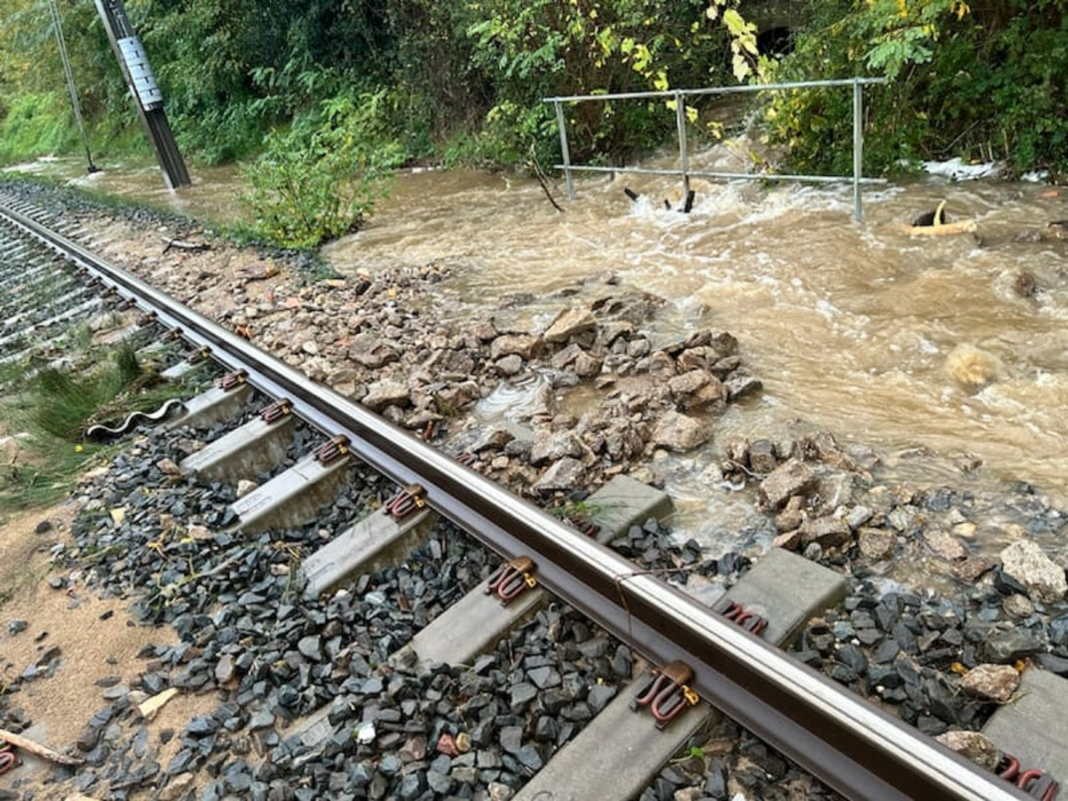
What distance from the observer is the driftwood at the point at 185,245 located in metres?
8.89

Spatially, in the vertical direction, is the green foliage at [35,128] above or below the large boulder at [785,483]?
above

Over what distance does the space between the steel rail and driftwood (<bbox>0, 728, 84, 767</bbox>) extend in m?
1.30

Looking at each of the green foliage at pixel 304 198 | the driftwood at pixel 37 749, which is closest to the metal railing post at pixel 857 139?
the green foliage at pixel 304 198

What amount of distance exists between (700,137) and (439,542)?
25.7 feet

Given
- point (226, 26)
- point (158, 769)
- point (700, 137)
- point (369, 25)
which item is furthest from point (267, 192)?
point (226, 26)

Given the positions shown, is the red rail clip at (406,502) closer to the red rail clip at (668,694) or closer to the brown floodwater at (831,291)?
the brown floodwater at (831,291)

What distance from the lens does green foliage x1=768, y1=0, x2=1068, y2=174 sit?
627 cm

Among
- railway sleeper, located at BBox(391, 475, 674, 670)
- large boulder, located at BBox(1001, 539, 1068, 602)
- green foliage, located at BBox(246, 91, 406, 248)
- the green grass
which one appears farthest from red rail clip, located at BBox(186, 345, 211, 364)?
large boulder, located at BBox(1001, 539, 1068, 602)

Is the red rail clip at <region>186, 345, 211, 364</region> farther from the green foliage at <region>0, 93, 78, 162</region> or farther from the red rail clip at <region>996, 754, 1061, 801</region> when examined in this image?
the green foliage at <region>0, 93, 78, 162</region>

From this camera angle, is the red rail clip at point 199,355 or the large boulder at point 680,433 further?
the red rail clip at point 199,355

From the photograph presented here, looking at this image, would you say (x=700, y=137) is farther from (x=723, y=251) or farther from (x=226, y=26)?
(x=226, y=26)

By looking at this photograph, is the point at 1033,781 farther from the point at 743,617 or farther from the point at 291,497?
the point at 291,497

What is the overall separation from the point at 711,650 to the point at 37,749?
1848 millimetres

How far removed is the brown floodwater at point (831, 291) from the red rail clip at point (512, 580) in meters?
0.72
